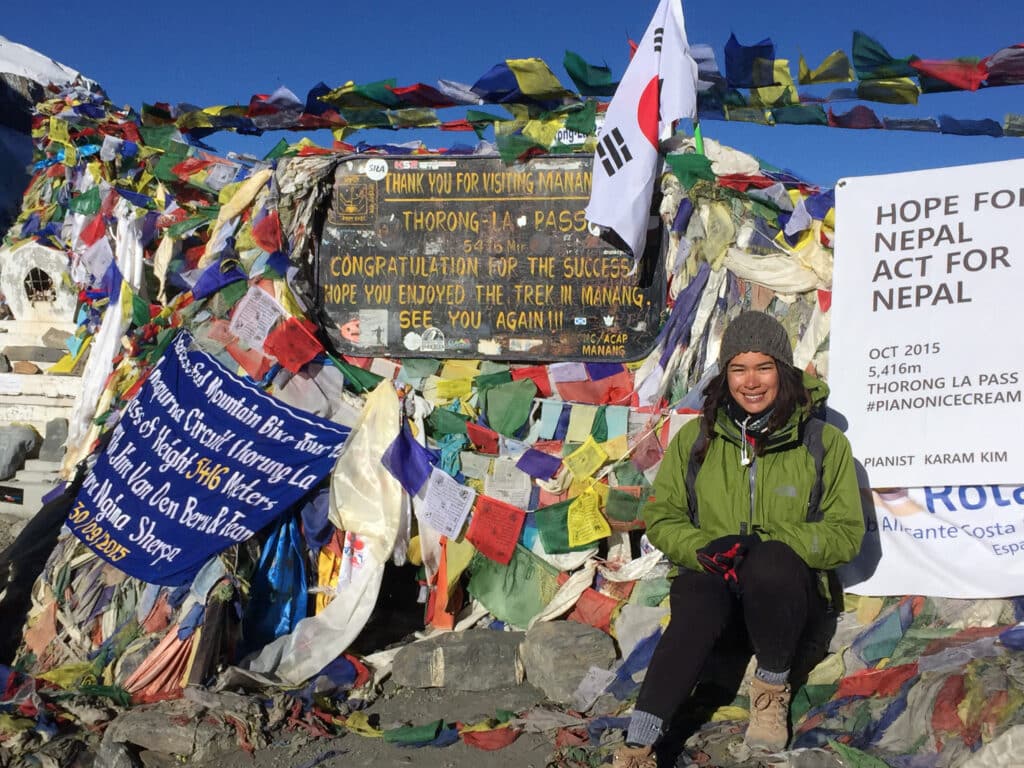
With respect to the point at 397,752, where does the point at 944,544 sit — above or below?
above

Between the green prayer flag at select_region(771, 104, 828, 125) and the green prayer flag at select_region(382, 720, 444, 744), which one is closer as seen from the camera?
the green prayer flag at select_region(382, 720, 444, 744)

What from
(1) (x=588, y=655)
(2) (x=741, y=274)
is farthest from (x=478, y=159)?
(1) (x=588, y=655)

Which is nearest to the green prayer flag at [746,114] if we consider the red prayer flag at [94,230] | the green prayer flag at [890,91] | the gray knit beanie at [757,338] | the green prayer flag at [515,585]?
the green prayer flag at [890,91]

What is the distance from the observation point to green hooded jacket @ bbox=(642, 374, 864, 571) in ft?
12.3

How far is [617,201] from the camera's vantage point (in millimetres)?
5191

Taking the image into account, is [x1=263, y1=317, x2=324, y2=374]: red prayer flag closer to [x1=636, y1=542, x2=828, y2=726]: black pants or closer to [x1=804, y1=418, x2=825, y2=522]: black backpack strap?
[x1=636, y1=542, x2=828, y2=726]: black pants

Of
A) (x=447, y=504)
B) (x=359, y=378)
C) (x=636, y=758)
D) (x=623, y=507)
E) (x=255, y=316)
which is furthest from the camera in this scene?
(x=255, y=316)

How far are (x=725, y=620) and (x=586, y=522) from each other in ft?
4.79

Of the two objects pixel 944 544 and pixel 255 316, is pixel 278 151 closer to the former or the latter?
pixel 255 316

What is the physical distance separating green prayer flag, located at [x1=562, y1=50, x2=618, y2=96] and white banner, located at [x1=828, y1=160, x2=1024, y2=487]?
4.97 feet

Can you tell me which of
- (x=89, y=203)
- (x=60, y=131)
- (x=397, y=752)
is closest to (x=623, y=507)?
(x=397, y=752)

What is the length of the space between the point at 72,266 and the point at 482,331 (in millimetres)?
4994

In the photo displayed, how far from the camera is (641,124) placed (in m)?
5.20

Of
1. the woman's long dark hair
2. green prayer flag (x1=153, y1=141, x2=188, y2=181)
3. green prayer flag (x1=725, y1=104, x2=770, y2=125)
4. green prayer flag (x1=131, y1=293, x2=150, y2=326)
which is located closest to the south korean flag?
green prayer flag (x1=725, y1=104, x2=770, y2=125)
